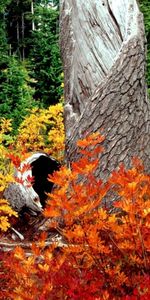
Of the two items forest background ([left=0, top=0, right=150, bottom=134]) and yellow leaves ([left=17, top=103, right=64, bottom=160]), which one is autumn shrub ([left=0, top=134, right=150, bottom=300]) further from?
forest background ([left=0, top=0, right=150, bottom=134])

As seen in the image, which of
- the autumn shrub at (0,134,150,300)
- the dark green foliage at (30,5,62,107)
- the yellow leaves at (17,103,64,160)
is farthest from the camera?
the dark green foliage at (30,5,62,107)

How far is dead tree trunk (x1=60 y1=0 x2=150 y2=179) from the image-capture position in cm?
562

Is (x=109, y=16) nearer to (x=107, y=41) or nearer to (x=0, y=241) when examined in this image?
(x=107, y=41)

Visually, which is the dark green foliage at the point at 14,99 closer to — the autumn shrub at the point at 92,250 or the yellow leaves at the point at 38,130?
the yellow leaves at the point at 38,130

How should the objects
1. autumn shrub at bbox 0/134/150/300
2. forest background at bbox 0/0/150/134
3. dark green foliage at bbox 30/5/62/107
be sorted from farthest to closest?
dark green foliage at bbox 30/5/62/107 < forest background at bbox 0/0/150/134 < autumn shrub at bbox 0/134/150/300

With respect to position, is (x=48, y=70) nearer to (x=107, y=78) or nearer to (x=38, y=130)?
(x=38, y=130)

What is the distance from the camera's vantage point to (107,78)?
582cm

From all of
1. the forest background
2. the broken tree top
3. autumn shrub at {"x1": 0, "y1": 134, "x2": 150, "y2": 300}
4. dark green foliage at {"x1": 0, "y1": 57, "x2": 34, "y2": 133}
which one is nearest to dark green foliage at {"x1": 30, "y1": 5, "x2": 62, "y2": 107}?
the forest background

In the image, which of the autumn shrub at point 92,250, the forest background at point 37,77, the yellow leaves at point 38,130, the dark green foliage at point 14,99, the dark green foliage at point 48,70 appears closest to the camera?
the autumn shrub at point 92,250

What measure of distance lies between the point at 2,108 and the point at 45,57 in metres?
4.29

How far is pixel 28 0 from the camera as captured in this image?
3019 cm

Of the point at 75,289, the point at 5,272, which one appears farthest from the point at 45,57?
the point at 75,289

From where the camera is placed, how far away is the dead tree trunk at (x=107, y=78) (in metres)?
5.62

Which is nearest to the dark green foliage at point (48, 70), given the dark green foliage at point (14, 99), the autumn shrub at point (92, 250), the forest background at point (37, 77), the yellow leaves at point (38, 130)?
the forest background at point (37, 77)
